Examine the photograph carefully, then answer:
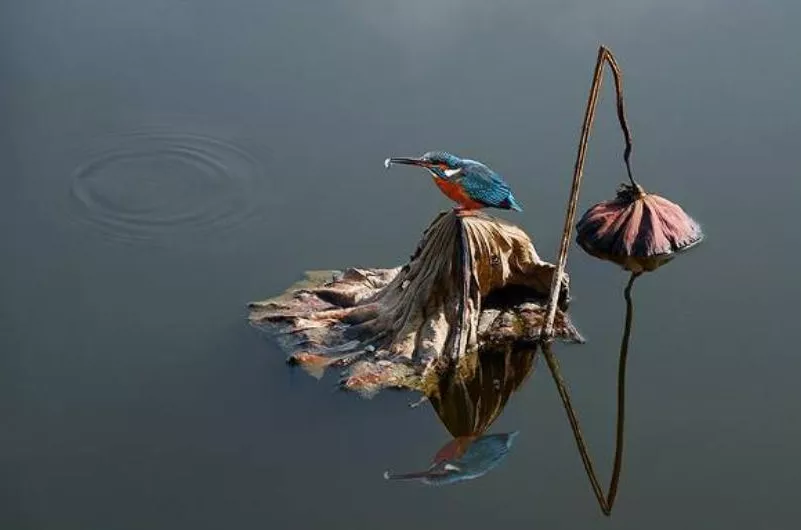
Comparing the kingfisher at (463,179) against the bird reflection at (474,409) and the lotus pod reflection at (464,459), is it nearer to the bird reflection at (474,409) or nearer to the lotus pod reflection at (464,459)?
the bird reflection at (474,409)

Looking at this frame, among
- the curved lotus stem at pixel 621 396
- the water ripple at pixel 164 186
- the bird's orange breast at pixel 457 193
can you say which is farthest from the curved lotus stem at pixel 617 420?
the water ripple at pixel 164 186

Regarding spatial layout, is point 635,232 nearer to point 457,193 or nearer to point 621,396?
point 621,396

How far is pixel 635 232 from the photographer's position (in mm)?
8102

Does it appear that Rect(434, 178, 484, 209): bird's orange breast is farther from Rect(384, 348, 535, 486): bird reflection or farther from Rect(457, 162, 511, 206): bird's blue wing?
Rect(384, 348, 535, 486): bird reflection

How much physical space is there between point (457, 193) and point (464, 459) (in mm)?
1253

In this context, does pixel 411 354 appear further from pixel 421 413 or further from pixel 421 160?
pixel 421 160

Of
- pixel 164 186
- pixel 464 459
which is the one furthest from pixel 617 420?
pixel 164 186

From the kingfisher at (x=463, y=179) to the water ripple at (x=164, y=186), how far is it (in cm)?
196

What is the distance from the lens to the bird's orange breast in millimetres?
6781

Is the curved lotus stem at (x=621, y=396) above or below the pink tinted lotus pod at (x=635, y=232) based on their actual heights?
below

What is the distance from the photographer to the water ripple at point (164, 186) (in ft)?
27.4

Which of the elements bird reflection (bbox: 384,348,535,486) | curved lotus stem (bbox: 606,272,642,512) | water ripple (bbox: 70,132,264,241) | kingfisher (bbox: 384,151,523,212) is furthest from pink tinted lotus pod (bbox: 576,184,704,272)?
water ripple (bbox: 70,132,264,241)

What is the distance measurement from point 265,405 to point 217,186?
6.80ft

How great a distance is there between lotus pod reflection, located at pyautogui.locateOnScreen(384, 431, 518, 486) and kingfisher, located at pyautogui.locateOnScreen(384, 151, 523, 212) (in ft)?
3.69
